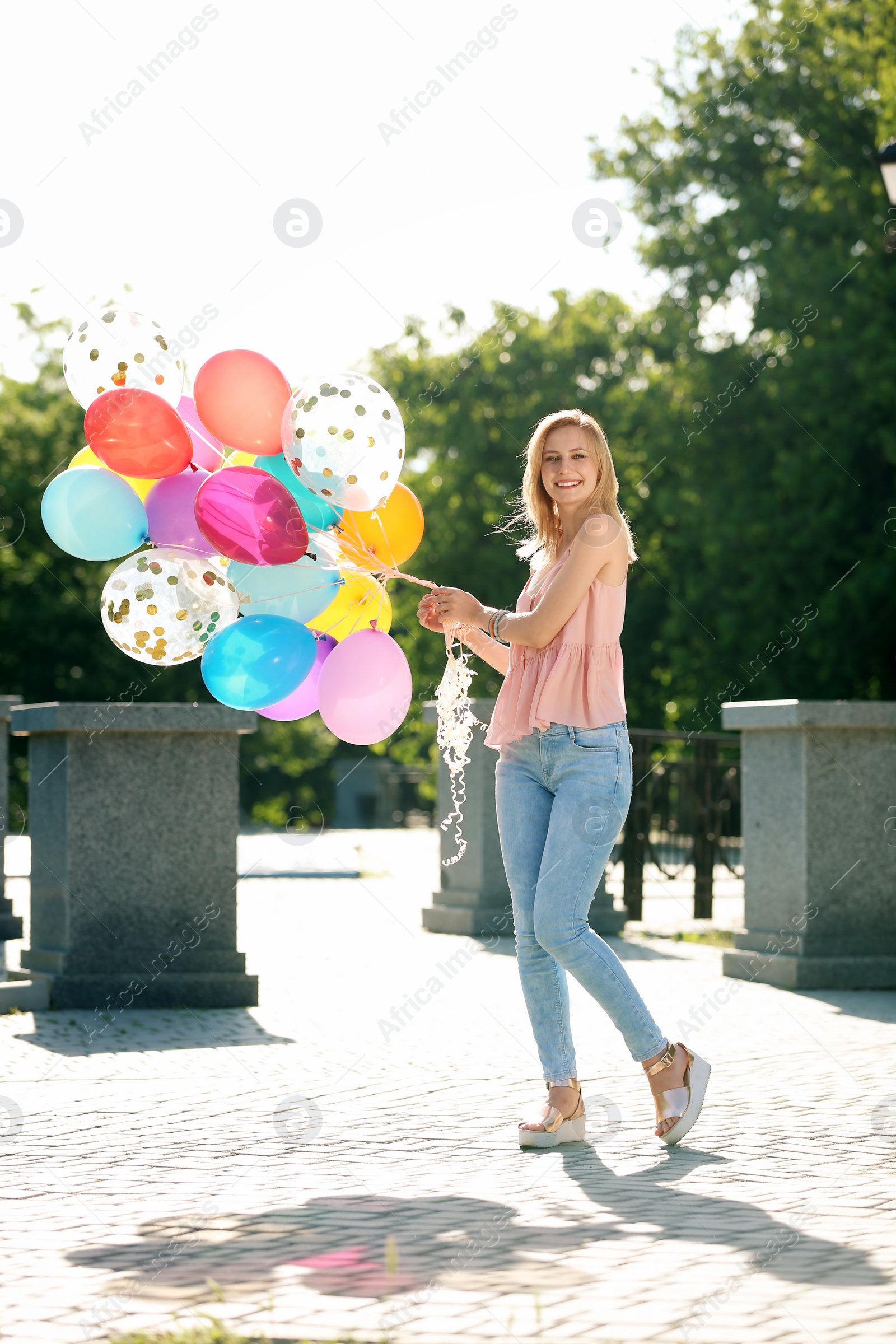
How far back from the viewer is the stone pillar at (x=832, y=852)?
8.02 metres

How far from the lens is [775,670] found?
80.4 feet

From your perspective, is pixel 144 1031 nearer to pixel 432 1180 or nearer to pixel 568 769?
pixel 432 1180

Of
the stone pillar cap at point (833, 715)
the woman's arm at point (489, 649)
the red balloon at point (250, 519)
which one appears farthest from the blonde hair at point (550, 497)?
the stone pillar cap at point (833, 715)

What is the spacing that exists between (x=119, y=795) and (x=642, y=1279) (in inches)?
180

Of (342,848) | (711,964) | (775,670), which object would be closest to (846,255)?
(775,670)

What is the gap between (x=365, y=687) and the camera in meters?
4.93

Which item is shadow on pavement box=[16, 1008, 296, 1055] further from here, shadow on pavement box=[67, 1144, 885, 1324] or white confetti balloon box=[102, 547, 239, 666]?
shadow on pavement box=[67, 1144, 885, 1324]

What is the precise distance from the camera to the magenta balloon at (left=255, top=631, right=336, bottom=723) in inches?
207

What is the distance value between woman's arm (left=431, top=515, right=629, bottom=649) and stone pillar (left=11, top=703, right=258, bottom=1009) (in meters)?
2.83

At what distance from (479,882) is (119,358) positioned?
569cm

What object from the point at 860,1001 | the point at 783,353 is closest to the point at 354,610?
the point at 860,1001

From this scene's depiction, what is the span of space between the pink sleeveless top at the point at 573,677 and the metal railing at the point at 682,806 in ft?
20.9

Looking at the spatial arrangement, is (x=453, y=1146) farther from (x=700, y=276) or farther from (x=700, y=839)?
(x=700, y=276)

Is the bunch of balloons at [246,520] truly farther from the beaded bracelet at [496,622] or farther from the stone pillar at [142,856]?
the stone pillar at [142,856]
